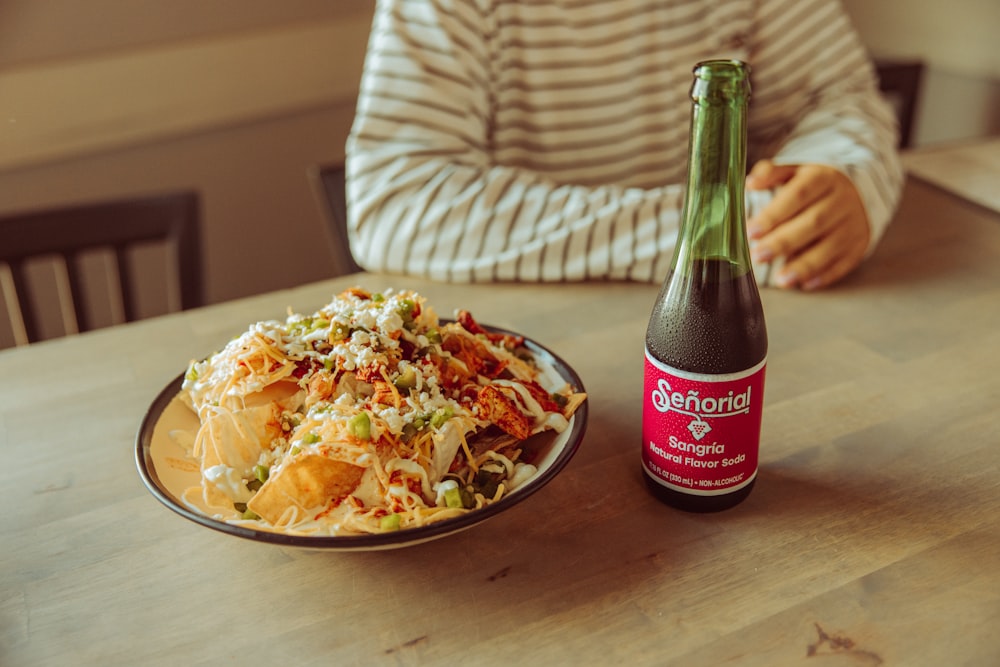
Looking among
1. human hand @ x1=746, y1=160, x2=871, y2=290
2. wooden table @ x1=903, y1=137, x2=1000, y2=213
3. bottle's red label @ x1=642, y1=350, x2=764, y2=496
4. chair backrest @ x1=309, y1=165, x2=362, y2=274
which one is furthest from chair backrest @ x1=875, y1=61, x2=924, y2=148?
bottle's red label @ x1=642, y1=350, x2=764, y2=496

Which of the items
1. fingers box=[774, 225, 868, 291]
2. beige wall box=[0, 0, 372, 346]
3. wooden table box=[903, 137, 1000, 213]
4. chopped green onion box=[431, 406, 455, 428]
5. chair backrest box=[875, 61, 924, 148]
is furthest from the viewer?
chair backrest box=[875, 61, 924, 148]

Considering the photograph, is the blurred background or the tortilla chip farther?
the blurred background

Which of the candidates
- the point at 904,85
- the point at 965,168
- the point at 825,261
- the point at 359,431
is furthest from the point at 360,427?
the point at 904,85

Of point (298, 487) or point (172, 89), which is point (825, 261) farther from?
point (172, 89)

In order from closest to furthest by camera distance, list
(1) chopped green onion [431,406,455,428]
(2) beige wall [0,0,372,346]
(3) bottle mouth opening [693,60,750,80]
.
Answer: (3) bottle mouth opening [693,60,750,80]
(1) chopped green onion [431,406,455,428]
(2) beige wall [0,0,372,346]

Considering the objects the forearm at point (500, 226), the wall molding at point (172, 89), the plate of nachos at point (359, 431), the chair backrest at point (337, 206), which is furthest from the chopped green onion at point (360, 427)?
the wall molding at point (172, 89)

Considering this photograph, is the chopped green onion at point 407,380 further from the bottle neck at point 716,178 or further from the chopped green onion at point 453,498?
the bottle neck at point 716,178

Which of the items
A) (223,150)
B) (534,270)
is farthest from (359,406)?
(223,150)

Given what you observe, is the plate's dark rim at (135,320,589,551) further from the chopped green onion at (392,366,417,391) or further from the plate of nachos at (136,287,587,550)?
the chopped green onion at (392,366,417,391)
